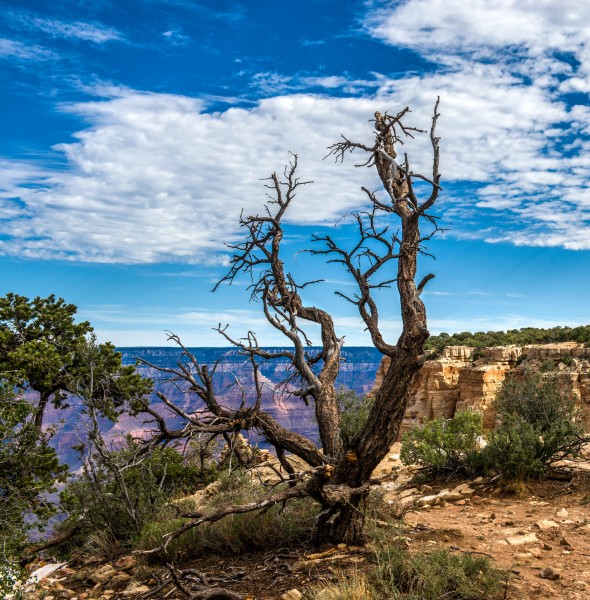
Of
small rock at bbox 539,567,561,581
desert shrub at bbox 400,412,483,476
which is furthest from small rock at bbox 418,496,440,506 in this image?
small rock at bbox 539,567,561,581

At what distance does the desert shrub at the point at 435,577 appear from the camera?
588cm

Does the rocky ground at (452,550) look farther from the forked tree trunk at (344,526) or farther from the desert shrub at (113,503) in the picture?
the desert shrub at (113,503)

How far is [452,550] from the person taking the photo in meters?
7.30

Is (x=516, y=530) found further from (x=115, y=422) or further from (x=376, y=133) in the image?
(x=115, y=422)

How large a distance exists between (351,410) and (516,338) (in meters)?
19.7

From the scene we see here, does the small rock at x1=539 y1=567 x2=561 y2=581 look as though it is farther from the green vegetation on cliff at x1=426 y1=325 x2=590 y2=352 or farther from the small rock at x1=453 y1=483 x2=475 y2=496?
the green vegetation on cliff at x1=426 y1=325 x2=590 y2=352

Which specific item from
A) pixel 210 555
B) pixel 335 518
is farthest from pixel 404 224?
pixel 210 555

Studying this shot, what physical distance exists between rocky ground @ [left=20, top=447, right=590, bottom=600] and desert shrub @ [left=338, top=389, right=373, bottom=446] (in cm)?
278

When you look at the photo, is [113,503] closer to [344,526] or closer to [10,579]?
[10,579]

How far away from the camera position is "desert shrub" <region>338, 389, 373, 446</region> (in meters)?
13.7

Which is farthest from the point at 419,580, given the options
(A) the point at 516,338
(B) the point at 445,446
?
(A) the point at 516,338

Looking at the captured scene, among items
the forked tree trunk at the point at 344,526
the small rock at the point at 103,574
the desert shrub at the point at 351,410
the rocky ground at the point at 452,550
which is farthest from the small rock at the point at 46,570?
the desert shrub at the point at 351,410

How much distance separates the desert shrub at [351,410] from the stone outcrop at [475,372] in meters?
10.3

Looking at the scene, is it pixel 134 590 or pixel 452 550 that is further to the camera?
pixel 134 590
